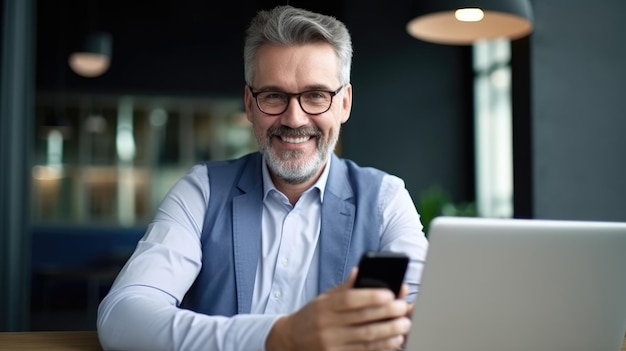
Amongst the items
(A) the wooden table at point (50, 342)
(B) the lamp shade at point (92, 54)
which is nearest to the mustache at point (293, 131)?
(A) the wooden table at point (50, 342)

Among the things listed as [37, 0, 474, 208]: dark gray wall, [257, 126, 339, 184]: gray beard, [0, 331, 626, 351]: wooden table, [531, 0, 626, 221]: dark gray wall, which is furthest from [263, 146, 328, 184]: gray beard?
[37, 0, 474, 208]: dark gray wall

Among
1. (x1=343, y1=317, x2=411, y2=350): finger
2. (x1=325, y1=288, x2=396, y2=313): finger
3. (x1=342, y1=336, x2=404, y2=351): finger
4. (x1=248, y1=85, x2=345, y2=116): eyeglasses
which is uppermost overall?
(x1=248, y1=85, x2=345, y2=116): eyeglasses

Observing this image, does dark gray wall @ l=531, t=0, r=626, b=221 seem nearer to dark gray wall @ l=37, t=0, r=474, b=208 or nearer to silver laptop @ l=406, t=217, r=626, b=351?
dark gray wall @ l=37, t=0, r=474, b=208

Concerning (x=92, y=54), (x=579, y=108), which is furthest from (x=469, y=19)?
(x=92, y=54)

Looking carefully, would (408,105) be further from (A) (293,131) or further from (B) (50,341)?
(B) (50,341)

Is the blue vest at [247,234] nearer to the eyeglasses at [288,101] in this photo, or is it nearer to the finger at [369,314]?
the eyeglasses at [288,101]

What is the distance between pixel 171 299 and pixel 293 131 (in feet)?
→ 1.87

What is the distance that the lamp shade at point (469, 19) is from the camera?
254cm

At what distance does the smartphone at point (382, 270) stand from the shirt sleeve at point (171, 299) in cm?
24

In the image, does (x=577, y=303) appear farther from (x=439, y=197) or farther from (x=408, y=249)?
(x=439, y=197)

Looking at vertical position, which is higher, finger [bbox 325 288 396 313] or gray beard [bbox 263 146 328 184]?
gray beard [bbox 263 146 328 184]

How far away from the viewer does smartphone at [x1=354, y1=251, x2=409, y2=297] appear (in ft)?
3.71

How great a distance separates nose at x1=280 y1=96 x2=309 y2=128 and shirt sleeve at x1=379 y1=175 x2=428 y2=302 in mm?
335

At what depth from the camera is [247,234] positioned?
6.61 ft
